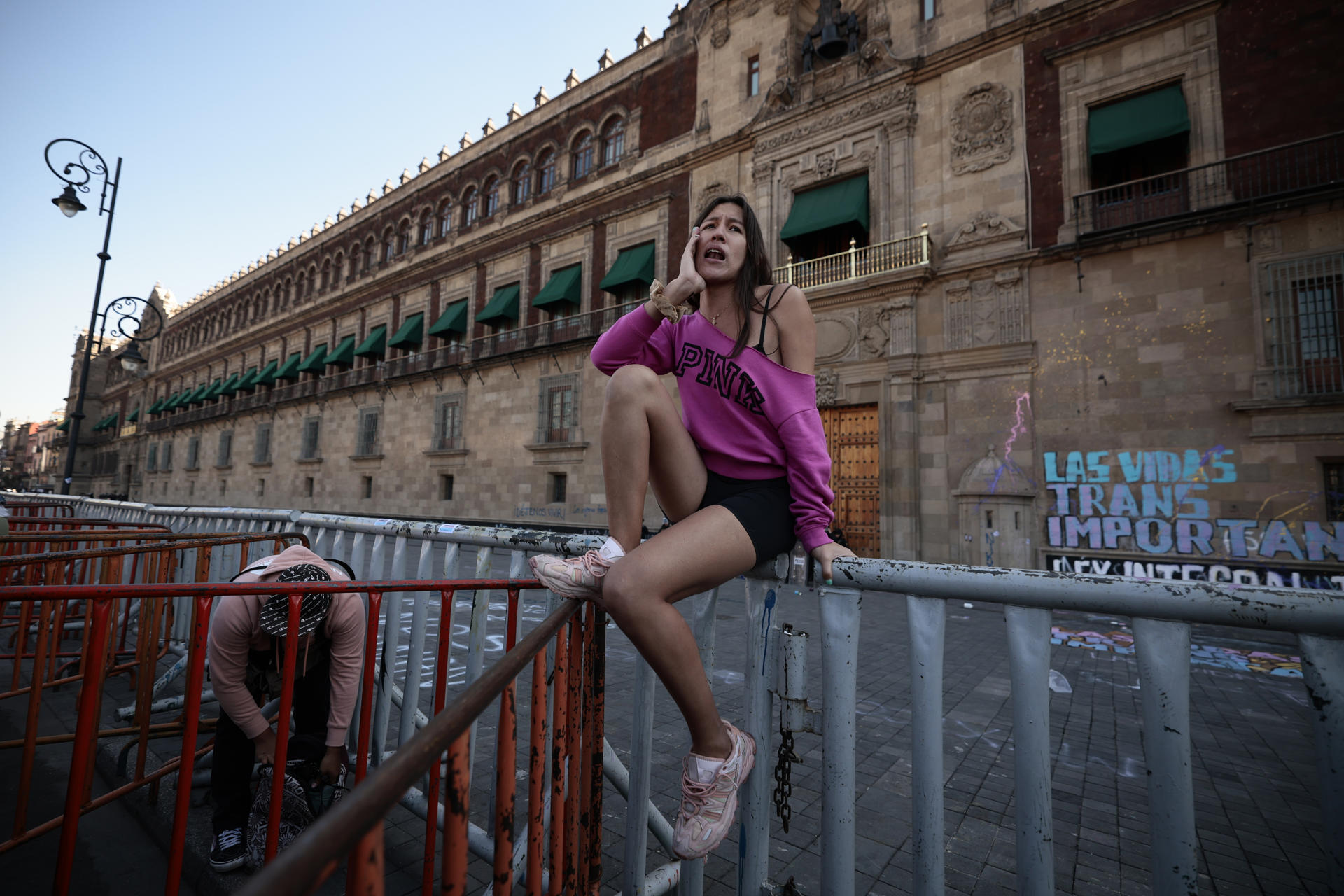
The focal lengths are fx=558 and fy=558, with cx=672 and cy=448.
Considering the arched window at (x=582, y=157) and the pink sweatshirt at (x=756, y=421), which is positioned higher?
the arched window at (x=582, y=157)

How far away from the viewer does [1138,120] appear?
10227mm

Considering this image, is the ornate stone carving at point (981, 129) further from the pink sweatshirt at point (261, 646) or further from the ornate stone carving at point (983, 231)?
the pink sweatshirt at point (261, 646)

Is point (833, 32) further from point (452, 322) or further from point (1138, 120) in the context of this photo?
point (452, 322)

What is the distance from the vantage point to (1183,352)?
951 cm

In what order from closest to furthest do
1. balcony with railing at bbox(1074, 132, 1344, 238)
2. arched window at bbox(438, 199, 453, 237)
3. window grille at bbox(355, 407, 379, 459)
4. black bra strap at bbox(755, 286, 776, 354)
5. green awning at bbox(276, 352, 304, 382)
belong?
black bra strap at bbox(755, 286, 776, 354)
balcony with railing at bbox(1074, 132, 1344, 238)
arched window at bbox(438, 199, 453, 237)
window grille at bbox(355, 407, 379, 459)
green awning at bbox(276, 352, 304, 382)

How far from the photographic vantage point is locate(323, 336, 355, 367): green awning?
81.9 feet

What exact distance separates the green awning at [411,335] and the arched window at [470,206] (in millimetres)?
4135

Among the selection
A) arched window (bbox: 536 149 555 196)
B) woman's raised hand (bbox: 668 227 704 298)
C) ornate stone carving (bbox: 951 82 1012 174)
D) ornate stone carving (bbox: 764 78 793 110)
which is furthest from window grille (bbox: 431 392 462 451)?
woman's raised hand (bbox: 668 227 704 298)

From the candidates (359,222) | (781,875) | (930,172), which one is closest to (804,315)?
(781,875)

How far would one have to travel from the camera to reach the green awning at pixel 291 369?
2775 centimetres

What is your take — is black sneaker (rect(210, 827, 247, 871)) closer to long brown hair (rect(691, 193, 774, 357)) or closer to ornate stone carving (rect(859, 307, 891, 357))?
long brown hair (rect(691, 193, 774, 357))

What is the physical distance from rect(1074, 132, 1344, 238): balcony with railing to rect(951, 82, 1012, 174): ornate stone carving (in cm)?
197

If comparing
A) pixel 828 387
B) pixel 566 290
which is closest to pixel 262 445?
pixel 566 290

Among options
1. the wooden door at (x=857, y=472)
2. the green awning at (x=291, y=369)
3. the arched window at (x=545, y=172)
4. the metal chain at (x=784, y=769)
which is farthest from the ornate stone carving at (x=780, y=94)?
the green awning at (x=291, y=369)
